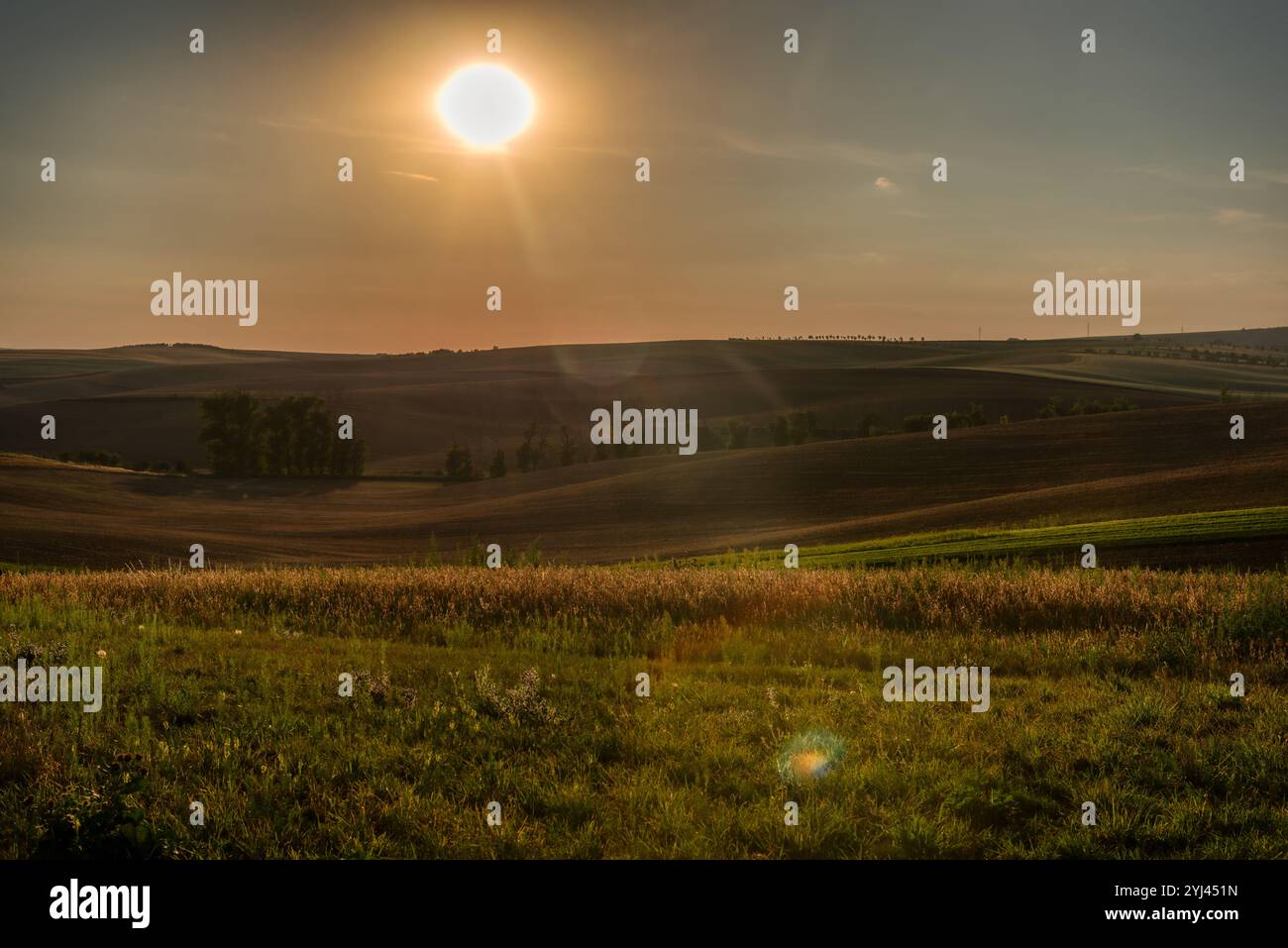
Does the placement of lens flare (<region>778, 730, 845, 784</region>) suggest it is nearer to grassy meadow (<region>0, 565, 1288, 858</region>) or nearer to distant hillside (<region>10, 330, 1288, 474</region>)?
grassy meadow (<region>0, 565, 1288, 858</region>)

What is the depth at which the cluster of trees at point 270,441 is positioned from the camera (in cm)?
10462

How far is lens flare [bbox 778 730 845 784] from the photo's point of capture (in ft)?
24.4

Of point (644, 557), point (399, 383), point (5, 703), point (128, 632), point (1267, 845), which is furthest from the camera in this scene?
point (399, 383)

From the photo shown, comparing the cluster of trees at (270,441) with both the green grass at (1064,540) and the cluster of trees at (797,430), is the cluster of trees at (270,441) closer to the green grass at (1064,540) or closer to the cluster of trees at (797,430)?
the cluster of trees at (797,430)

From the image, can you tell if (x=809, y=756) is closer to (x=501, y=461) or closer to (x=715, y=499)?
(x=715, y=499)

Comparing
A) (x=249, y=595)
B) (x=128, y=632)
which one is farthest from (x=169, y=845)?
(x=249, y=595)

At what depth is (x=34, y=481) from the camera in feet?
247

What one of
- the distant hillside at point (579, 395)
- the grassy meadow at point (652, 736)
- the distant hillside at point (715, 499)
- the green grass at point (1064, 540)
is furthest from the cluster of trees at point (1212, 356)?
the grassy meadow at point (652, 736)

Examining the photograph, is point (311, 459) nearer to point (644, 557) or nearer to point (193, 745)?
point (644, 557)

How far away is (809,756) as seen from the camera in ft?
25.9

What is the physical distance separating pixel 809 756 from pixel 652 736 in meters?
1.46
